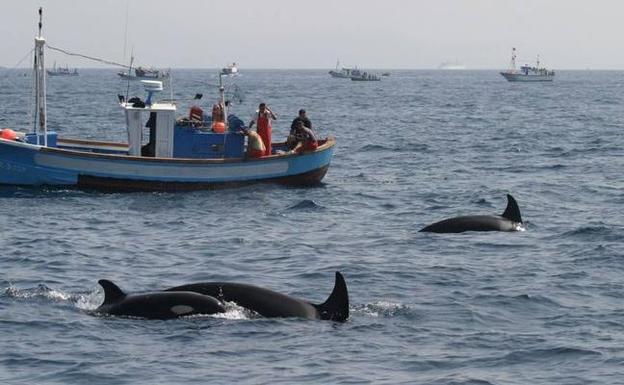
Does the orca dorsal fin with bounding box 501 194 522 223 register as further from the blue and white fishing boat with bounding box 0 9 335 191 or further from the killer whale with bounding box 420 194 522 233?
the blue and white fishing boat with bounding box 0 9 335 191

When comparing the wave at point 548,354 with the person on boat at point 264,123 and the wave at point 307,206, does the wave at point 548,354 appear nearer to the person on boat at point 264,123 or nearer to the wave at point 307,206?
the wave at point 307,206

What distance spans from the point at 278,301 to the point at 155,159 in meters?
15.4

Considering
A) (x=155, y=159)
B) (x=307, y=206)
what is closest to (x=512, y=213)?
(x=307, y=206)

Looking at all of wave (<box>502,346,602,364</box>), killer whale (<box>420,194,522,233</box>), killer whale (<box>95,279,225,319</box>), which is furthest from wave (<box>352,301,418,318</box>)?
killer whale (<box>420,194,522,233</box>)

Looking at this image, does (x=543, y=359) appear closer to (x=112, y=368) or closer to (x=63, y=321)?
(x=112, y=368)

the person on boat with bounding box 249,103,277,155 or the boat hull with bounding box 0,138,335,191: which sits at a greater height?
the person on boat with bounding box 249,103,277,155

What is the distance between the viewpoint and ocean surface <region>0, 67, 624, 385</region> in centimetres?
1554

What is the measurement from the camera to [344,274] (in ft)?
70.9

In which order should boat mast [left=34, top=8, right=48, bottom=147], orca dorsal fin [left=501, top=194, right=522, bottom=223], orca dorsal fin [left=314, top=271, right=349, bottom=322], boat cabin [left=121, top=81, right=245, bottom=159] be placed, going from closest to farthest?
orca dorsal fin [left=314, top=271, right=349, bottom=322] < orca dorsal fin [left=501, top=194, right=522, bottom=223] < boat mast [left=34, top=8, right=48, bottom=147] < boat cabin [left=121, top=81, right=245, bottom=159]

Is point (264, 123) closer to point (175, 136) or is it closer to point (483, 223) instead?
point (175, 136)

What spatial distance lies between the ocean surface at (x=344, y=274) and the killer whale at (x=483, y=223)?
1.73ft

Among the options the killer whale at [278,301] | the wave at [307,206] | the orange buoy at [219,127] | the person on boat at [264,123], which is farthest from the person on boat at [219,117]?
the killer whale at [278,301]

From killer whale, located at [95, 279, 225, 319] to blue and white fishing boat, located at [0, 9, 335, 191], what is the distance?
49.6ft

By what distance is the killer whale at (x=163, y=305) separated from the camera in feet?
57.3
